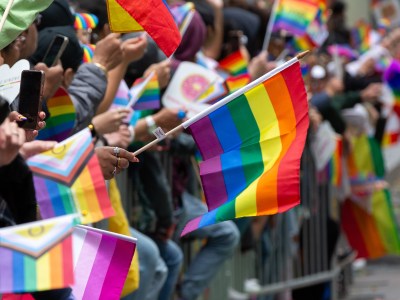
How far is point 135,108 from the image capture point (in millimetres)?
7016

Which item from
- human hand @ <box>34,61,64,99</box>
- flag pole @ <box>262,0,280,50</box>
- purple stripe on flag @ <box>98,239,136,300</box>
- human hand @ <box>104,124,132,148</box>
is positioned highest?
human hand @ <box>34,61,64,99</box>

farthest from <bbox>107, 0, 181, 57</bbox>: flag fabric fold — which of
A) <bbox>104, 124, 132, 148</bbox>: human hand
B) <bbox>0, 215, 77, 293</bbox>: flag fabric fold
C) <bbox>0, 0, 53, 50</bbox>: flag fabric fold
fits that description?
<bbox>0, 215, 77, 293</bbox>: flag fabric fold

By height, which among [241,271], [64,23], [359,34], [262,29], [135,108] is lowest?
[359,34]

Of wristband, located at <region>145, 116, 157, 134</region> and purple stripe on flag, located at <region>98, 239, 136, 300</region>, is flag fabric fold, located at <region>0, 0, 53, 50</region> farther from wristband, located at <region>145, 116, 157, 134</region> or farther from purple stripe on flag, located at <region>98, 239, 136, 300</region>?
wristband, located at <region>145, 116, 157, 134</region>

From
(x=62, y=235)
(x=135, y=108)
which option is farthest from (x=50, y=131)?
(x=62, y=235)

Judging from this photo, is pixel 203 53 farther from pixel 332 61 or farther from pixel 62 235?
pixel 62 235

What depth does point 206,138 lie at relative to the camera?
5.41m

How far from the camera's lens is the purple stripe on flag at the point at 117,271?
16.3ft

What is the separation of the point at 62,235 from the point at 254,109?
1.94 m

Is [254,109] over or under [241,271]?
over

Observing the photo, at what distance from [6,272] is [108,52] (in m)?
2.61

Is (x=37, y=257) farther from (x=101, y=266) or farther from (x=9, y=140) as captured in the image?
(x=101, y=266)

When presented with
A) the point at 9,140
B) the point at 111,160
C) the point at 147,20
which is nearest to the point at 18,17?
the point at 147,20

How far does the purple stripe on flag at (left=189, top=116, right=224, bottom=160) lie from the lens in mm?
5363
